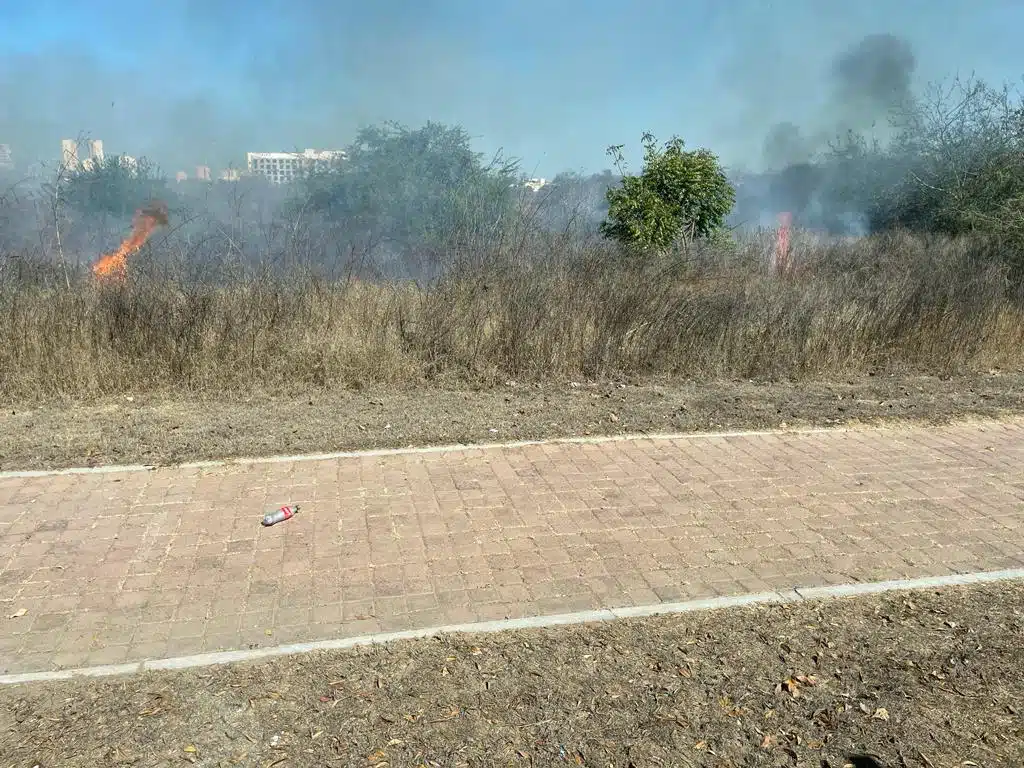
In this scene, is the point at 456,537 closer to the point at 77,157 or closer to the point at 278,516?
the point at 278,516

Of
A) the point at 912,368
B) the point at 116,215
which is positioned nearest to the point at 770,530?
the point at 912,368

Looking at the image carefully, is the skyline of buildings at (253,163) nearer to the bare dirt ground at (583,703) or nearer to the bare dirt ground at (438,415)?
the bare dirt ground at (438,415)

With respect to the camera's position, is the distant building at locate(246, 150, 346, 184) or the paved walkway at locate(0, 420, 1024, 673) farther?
the distant building at locate(246, 150, 346, 184)

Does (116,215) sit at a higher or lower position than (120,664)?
higher

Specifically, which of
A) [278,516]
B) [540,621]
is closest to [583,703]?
[540,621]

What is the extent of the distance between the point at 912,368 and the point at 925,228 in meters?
8.97

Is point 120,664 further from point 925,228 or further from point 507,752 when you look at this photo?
point 925,228

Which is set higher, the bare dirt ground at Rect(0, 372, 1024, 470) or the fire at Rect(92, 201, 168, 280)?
the fire at Rect(92, 201, 168, 280)

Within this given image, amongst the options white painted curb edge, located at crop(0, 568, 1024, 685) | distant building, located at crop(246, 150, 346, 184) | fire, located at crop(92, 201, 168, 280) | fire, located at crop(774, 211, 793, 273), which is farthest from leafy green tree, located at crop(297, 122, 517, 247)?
white painted curb edge, located at crop(0, 568, 1024, 685)

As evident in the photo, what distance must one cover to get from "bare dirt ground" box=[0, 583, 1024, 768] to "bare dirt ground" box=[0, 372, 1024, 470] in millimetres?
2394

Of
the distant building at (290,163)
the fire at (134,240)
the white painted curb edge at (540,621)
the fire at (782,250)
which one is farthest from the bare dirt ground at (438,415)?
the distant building at (290,163)

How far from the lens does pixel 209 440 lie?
498 cm

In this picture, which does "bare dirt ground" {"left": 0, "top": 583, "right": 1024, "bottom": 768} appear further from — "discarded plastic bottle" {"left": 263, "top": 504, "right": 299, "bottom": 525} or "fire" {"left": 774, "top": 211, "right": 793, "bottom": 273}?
"fire" {"left": 774, "top": 211, "right": 793, "bottom": 273}

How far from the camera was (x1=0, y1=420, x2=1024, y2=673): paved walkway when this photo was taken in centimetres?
299
